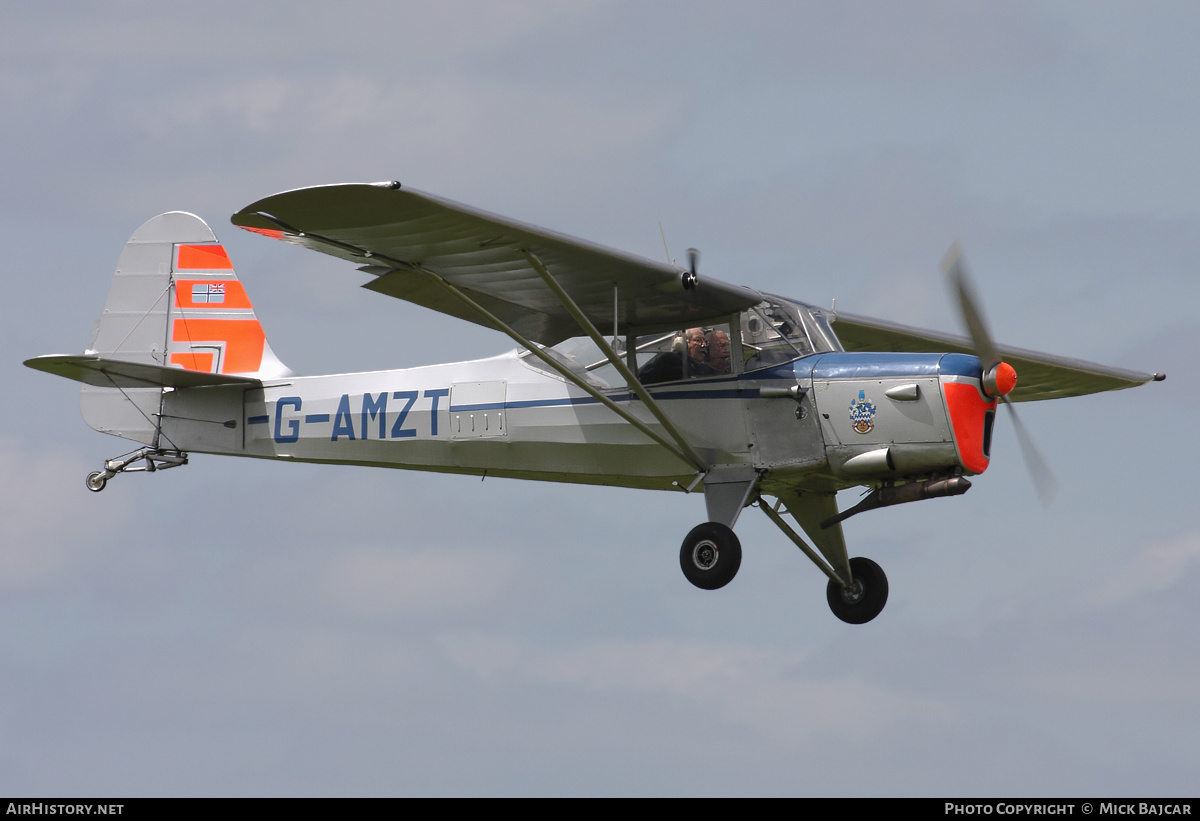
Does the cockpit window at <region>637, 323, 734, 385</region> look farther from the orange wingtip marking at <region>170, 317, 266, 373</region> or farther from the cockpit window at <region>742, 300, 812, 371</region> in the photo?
the orange wingtip marking at <region>170, 317, 266, 373</region>

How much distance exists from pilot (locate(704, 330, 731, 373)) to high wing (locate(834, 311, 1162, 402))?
2688 mm

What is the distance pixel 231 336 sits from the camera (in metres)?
16.9

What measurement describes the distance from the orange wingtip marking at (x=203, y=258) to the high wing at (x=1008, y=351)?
638 cm

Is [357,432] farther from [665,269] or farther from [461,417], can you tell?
[665,269]

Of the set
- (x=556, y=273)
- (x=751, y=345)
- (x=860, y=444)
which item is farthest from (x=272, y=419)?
(x=860, y=444)

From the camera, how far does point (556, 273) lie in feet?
45.0

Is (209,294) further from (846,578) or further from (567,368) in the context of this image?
(846,578)

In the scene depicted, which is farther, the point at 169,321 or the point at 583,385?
the point at 169,321

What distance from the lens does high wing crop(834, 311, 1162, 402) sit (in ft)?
55.0

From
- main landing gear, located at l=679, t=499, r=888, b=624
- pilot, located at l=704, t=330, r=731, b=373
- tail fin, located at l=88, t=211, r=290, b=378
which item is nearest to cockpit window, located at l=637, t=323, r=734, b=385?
pilot, located at l=704, t=330, r=731, b=373

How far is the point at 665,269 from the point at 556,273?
92 cm

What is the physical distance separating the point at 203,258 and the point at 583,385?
5297 millimetres

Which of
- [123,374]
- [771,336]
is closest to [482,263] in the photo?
[771,336]

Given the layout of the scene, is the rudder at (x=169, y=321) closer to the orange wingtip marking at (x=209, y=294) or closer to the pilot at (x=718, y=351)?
the orange wingtip marking at (x=209, y=294)
